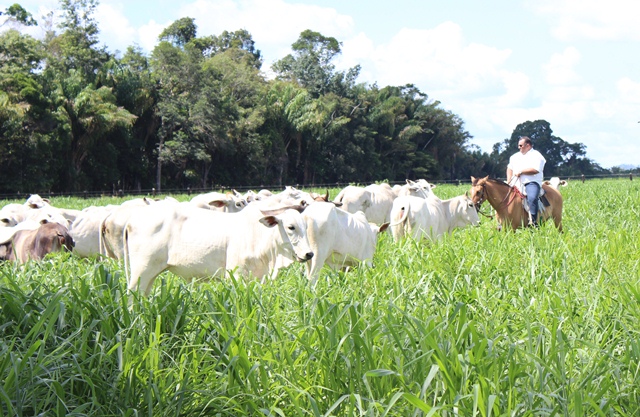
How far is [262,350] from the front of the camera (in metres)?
4.60

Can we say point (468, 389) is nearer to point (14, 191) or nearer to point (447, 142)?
point (14, 191)

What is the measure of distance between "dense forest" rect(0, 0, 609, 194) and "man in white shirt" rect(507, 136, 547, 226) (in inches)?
1079

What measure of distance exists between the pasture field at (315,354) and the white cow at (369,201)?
8.65 m

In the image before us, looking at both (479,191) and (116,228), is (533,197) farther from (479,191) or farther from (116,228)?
(116,228)

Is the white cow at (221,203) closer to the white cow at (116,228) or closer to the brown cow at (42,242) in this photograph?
the brown cow at (42,242)

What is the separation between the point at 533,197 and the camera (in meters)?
12.2

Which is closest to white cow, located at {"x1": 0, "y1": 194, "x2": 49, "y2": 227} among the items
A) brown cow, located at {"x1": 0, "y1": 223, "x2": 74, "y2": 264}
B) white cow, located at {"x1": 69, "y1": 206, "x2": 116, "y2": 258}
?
white cow, located at {"x1": 69, "y1": 206, "x2": 116, "y2": 258}

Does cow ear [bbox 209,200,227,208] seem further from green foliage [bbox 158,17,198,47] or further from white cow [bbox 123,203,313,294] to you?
green foliage [bbox 158,17,198,47]

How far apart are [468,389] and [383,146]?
59.3m

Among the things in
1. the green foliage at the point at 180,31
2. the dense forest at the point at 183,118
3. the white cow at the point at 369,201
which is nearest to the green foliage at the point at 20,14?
the dense forest at the point at 183,118

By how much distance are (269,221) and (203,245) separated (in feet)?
2.33

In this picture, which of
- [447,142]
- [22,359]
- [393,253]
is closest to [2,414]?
[22,359]

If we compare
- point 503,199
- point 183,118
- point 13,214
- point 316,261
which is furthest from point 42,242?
point 183,118

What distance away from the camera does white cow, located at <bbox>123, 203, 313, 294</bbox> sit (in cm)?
744
